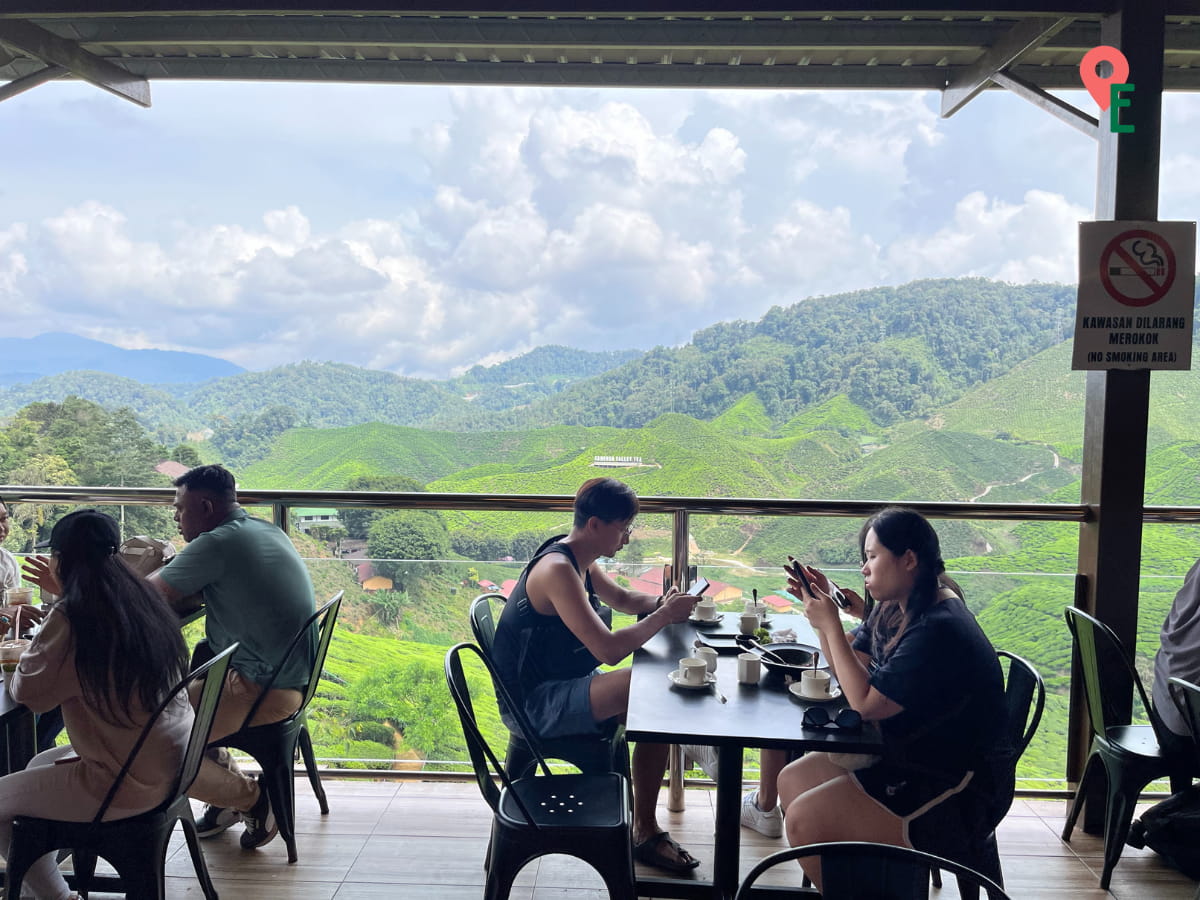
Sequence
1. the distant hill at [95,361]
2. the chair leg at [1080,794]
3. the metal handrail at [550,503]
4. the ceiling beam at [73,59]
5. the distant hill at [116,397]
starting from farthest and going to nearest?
the distant hill at [95,361] < the distant hill at [116,397] < the ceiling beam at [73,59] < the metal handrail at [550,503] < the chair leg at [1080,794]

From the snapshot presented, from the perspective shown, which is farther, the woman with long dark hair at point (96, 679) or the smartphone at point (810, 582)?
the smartphone at point (810, 582)

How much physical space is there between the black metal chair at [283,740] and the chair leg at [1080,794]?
108 inches

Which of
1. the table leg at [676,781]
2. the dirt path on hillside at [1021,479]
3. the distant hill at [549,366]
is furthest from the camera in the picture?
the distant hill at [549,366]

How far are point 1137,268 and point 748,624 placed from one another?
6.54ft

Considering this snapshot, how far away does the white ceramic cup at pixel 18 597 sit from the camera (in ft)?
9.18

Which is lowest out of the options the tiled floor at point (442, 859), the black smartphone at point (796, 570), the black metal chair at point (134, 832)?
the tiled floor at point (442, 859)

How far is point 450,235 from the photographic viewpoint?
73.2 ft

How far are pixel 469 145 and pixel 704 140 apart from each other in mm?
6322

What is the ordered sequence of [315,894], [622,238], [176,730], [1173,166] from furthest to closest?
[622,238] → [1173,166] → [315,894] → [176,730]

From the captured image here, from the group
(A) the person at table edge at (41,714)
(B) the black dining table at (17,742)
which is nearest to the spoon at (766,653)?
(B) the black dining table at (17,742)

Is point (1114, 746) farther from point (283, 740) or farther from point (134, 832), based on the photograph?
point (134, 832)

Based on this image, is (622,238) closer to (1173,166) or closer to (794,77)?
(1173,166)

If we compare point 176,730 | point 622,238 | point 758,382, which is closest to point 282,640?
point 176,730

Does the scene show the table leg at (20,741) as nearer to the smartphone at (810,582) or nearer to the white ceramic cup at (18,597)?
the white ceramic cup at (18,597)
